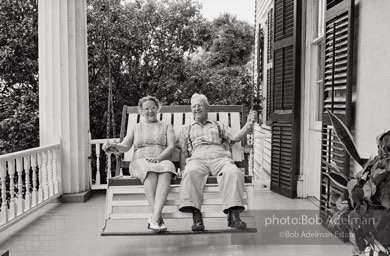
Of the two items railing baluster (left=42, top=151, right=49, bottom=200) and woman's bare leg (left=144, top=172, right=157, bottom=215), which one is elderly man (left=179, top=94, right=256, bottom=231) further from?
railing baluster (left=42, top=151, right=49, bottom=200)

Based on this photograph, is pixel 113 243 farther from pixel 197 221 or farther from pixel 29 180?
pixel 29 180

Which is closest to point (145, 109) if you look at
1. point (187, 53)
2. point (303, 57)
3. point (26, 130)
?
point (303, 57)

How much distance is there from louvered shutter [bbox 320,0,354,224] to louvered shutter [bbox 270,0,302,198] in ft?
3.91

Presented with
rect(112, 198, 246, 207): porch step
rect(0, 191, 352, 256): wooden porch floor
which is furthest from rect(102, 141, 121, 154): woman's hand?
rect(0, 191, 352, 256): wooden porch floor

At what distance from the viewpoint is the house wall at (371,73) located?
2.75 meters

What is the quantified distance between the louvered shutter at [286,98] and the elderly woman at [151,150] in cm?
177

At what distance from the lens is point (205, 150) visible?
3.73m

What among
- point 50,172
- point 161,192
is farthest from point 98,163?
point 161,192

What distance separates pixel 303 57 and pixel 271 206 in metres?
1.69

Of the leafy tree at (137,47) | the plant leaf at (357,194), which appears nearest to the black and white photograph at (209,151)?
the plant leaf at (357,194)

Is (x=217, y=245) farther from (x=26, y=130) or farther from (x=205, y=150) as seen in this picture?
(x=26, y=130)

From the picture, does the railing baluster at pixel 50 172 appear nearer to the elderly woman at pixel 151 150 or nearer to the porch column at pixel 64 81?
the porch column at pixel 64 81

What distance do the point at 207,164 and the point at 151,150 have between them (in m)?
0.49

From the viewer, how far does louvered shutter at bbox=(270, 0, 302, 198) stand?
195 inches
